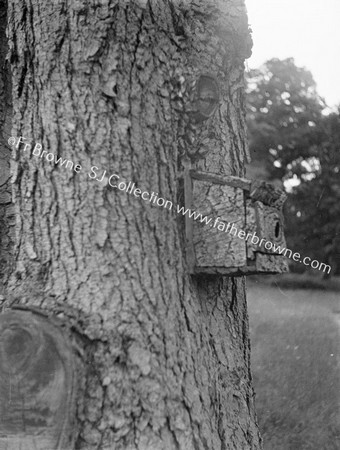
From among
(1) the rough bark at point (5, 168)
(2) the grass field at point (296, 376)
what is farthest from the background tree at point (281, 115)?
(1) the rough bark at point (5, 168)

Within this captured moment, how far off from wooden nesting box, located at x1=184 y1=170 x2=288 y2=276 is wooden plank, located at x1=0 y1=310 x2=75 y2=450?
54 centimetres

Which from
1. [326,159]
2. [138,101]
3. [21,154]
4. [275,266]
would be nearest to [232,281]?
[275,266]

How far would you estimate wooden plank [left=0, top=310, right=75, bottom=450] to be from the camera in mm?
1687

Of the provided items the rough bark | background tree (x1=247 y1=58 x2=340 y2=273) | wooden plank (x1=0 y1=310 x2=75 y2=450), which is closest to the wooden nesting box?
wooden plank (x1=0 y1=310 x2=75 y2=450)

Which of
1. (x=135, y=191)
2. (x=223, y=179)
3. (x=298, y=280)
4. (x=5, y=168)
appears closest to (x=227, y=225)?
(x=223, y=179)

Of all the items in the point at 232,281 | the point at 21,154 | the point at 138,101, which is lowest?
the point at 232,281

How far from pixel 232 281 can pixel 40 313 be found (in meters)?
0.77

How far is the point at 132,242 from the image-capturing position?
185 cm

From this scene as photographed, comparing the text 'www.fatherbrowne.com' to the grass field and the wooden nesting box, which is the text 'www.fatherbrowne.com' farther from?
the grass field

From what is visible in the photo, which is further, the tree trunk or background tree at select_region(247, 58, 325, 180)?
background tree at select_region(247, 58, 325, 180)

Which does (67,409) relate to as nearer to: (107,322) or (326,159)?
(107,322)

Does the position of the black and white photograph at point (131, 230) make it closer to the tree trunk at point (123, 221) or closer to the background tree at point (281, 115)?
the tree trunk at point (123, 221)

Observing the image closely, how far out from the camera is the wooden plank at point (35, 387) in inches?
66.4

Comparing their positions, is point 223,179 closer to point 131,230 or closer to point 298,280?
point 131,230
